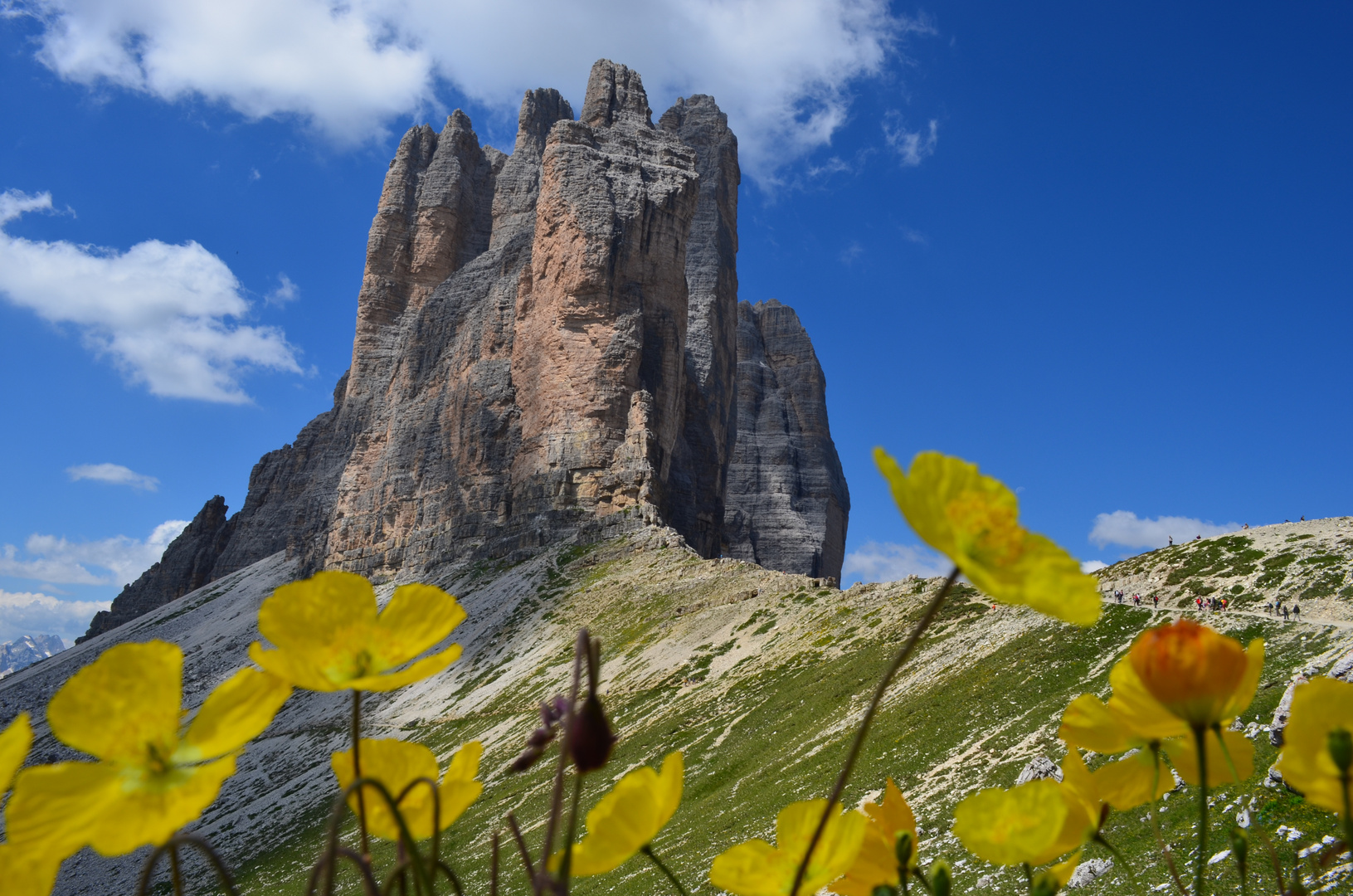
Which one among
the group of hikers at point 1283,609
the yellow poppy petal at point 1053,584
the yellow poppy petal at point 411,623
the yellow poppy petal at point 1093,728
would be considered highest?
the group of hikers at point 1283,609

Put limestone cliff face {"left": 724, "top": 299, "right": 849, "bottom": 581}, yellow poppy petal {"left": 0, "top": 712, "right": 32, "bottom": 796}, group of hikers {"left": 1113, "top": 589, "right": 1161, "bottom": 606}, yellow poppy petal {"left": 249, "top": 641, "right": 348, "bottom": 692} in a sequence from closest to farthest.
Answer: yellow poppy petal {"left": 0, "top": 712, "right": 32, "bottom": 796}
yellow poppy petal {"left": 249, "top": 641, "right": 348, "bottom": 692}
group of hikers {"left": 1113, "top": 589, "right": 1161, "bottom": 606}
limestone cliff face {"left": 724, "top": 299, "right": 849, "bottom": 581}

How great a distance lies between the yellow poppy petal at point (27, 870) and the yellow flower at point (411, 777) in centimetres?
41

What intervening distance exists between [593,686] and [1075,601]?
0.64 metres

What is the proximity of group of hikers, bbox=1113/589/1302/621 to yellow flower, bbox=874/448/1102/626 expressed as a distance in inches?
993

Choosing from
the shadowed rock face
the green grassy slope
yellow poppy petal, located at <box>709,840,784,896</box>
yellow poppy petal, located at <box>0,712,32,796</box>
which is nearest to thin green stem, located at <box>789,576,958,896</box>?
yellow poppy petal, located at <box>709,840,784,896</box>

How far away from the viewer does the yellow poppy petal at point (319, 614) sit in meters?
1.18

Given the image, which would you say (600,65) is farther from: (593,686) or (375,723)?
(593,686)

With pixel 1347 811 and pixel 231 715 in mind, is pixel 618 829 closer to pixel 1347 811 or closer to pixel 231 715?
pixel 231 715

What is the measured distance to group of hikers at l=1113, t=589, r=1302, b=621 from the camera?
22.0 m

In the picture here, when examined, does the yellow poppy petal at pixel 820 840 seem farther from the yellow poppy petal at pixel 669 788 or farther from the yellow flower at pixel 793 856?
the yellow poppy petal at pixel 669 788

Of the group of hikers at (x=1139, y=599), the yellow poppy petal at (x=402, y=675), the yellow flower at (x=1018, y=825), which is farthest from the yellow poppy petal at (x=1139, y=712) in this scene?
the group of hikers at (x=1139, y=599)

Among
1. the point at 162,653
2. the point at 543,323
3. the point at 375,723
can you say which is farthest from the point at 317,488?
the point at 162,653

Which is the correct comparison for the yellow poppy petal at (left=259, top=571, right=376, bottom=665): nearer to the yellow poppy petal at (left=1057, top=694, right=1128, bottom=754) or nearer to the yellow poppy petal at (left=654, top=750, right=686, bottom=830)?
the yellow poppy petal at (left=654, top=750, right=686, bottom=830)

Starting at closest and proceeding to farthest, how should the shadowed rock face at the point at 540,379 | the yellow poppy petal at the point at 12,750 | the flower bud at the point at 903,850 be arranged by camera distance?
the yellow poppy petal at the point at 12,750
the flower bud at the point at 903,850
the shadowed rock face at the point at 540,379
